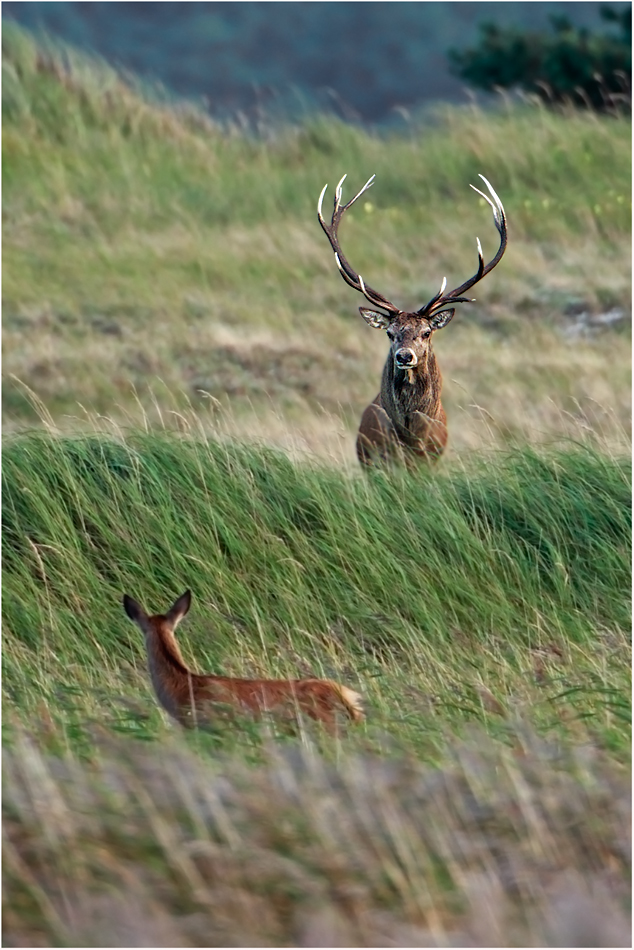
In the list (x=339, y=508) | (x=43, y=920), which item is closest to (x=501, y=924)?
(x=43, y=920)

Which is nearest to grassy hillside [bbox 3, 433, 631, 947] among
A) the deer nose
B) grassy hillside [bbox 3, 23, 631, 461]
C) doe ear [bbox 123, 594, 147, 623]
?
doe ear [bbox 123, 594, 147, 623]

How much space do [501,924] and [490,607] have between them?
9.49 feet

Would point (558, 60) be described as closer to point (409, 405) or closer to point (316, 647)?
point (409, 405)

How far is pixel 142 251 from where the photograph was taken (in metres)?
18.3

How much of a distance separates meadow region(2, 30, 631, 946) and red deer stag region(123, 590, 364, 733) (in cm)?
9

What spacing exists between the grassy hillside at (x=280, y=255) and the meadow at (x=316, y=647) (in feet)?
0.35

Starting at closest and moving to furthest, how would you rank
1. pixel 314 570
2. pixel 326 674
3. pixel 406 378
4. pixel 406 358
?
pixel 326 674 < pixel 314 570 < pixel 406 358 < pixel 406 378

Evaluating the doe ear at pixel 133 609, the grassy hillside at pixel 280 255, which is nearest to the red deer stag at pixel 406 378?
the grassy hillside at pixel 280 255

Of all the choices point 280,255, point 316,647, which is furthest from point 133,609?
point 280,255

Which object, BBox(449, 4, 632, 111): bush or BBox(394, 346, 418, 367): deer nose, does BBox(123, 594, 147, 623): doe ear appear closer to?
BBox(394, 346, 418, 367): deer nose

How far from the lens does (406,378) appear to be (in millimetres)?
8305

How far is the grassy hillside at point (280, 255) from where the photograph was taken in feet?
46.1

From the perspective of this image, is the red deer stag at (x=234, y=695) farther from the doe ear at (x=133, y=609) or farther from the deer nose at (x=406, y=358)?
the deer nose at (x=406, y=358)

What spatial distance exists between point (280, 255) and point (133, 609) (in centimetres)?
1369
